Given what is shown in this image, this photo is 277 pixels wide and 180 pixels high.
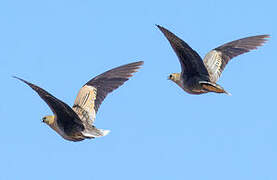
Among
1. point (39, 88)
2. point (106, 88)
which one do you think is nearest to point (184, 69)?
point (106, 88)

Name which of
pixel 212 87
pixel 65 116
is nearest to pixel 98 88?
pixel 65 116

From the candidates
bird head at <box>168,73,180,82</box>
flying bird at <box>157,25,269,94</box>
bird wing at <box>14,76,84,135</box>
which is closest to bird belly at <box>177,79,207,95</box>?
flying bird at <box>157,25,269,94</box>

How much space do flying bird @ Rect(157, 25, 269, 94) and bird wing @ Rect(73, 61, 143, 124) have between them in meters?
1.38

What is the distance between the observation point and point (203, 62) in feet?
61.8

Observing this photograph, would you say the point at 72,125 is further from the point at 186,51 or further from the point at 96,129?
the point at 186,51

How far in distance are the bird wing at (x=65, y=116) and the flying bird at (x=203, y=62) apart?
3.03m

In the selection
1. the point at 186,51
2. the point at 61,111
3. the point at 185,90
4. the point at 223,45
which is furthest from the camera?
the point at 223,45

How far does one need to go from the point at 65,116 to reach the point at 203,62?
14.8 ft

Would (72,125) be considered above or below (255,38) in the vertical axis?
below

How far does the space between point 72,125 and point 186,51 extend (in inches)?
141

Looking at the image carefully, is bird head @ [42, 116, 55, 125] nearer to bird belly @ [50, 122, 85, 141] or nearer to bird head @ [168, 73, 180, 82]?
bird belly @ [50, 122, 85, 141]

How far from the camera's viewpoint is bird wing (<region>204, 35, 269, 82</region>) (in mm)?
20234

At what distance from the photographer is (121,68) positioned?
19859 mm

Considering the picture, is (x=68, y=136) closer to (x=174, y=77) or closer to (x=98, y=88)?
(x=98, y=88)
